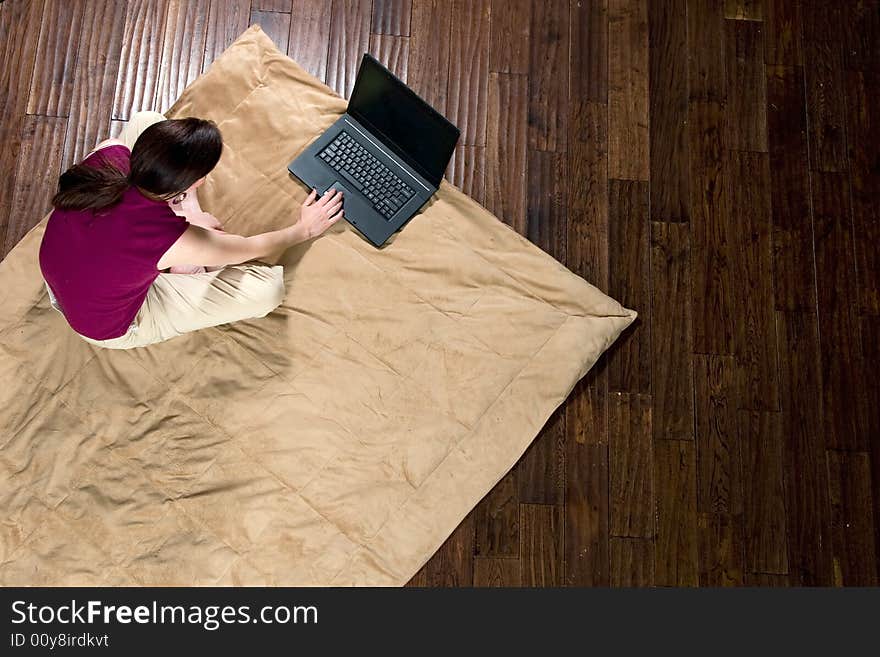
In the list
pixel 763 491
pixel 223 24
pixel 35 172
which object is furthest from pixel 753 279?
pixel 35 172

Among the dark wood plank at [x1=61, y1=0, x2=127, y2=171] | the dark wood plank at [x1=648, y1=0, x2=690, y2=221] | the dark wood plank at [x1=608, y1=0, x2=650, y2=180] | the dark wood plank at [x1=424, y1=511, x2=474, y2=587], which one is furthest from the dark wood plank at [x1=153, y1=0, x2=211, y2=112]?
the dark wood plank at [x1=424, y1=511, x2=474, y2=587]

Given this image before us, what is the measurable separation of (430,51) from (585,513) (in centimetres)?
142

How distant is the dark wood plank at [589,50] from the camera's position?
2.38 metres

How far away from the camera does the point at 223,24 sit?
2328 mm

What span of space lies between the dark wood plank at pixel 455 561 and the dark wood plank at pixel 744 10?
1.76 metres

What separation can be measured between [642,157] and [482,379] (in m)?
0.86

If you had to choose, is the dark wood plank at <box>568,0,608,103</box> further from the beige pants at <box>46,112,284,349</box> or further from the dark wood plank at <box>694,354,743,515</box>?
the beige pants at <box>46,112,284,349</box>

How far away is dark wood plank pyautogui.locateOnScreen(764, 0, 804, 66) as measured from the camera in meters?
2.45

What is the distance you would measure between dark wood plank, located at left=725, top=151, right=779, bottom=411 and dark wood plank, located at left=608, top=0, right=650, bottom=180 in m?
0.28

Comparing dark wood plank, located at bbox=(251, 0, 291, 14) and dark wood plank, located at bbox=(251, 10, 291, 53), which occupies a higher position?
dark wood plank, located at bbox=(251, 0, 291, 14)

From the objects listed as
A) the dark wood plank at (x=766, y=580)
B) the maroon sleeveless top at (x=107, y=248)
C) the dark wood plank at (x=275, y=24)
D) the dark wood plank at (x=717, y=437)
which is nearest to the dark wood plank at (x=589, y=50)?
A: the dark wood plank at (x=275, y=24)

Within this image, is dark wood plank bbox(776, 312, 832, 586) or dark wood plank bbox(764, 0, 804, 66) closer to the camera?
dark wood plank bbox(776, 312, 832, 586)

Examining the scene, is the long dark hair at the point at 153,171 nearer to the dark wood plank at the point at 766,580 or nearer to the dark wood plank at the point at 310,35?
the dark wood plank at the point at 310,35

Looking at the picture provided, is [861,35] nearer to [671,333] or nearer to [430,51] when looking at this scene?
[671,333]
